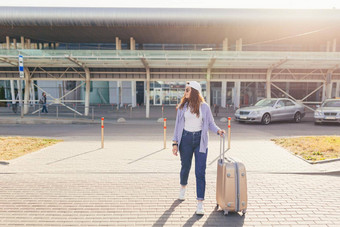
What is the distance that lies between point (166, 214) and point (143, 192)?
37.0 inches

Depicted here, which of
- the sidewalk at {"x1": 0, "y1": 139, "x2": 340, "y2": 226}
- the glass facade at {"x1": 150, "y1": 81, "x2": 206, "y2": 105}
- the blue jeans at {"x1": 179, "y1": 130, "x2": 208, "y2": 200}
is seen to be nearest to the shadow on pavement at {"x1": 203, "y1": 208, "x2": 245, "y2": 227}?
the sidewalk at {"x1": 0, "y1": 139, "x2": 340, "y2": 226}

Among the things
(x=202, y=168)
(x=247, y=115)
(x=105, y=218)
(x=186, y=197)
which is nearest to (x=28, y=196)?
(x=105, y=218)

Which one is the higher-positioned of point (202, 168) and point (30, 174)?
point (202, 168)

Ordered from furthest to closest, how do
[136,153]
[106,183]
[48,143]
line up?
1. [48,143]
2. [136,153]
3. [106,183]

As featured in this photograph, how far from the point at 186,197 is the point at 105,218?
1489 millimetres

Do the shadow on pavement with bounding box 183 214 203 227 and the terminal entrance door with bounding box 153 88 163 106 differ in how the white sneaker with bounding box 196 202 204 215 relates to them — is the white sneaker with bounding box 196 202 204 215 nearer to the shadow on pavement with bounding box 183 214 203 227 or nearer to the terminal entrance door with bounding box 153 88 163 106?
the shadow on pavement with bounding box 183 214 203 227

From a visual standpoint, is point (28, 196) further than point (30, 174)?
No

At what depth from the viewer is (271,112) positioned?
14.8 meters

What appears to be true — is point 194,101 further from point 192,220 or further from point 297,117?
point 297,117

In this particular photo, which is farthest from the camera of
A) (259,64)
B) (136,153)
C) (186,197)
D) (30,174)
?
(259,64)

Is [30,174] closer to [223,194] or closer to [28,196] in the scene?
[28,196]

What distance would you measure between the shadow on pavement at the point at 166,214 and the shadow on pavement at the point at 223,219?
0.60 m

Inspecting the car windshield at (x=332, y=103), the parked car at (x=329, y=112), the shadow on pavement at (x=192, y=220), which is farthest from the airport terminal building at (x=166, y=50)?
the shadow on pavement at (x=192, y=220)

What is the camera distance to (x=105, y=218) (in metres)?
3.62
